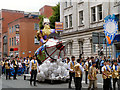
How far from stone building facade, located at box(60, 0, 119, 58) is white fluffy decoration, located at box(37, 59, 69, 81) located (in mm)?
12450

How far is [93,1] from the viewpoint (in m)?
28.6

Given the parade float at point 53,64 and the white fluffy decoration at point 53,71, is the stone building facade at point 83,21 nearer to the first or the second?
the parade float at point 53,64

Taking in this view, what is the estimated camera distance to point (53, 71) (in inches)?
549

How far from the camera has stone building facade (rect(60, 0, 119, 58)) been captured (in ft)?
87.8

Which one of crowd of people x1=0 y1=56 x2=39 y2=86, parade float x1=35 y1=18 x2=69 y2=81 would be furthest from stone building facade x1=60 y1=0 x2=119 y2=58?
parade float x1=35 y1=18 x2=69 y2=81

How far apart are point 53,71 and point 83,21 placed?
17619mm

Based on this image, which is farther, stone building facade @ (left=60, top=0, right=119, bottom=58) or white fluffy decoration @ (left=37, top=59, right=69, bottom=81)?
stone building facade @ (left=60, top=0, right=119, bottom=58)

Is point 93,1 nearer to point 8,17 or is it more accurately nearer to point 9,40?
point 9,40

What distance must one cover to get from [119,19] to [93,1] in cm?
609

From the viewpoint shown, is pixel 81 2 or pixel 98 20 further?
pixel 81 2

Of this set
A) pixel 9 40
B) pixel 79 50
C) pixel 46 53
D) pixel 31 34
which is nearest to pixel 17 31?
pixel 31 34

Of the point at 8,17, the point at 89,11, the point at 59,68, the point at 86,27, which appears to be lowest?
the point at 59,68

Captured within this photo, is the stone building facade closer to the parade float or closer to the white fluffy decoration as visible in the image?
the parade float

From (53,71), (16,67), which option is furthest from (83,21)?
(53,71)
